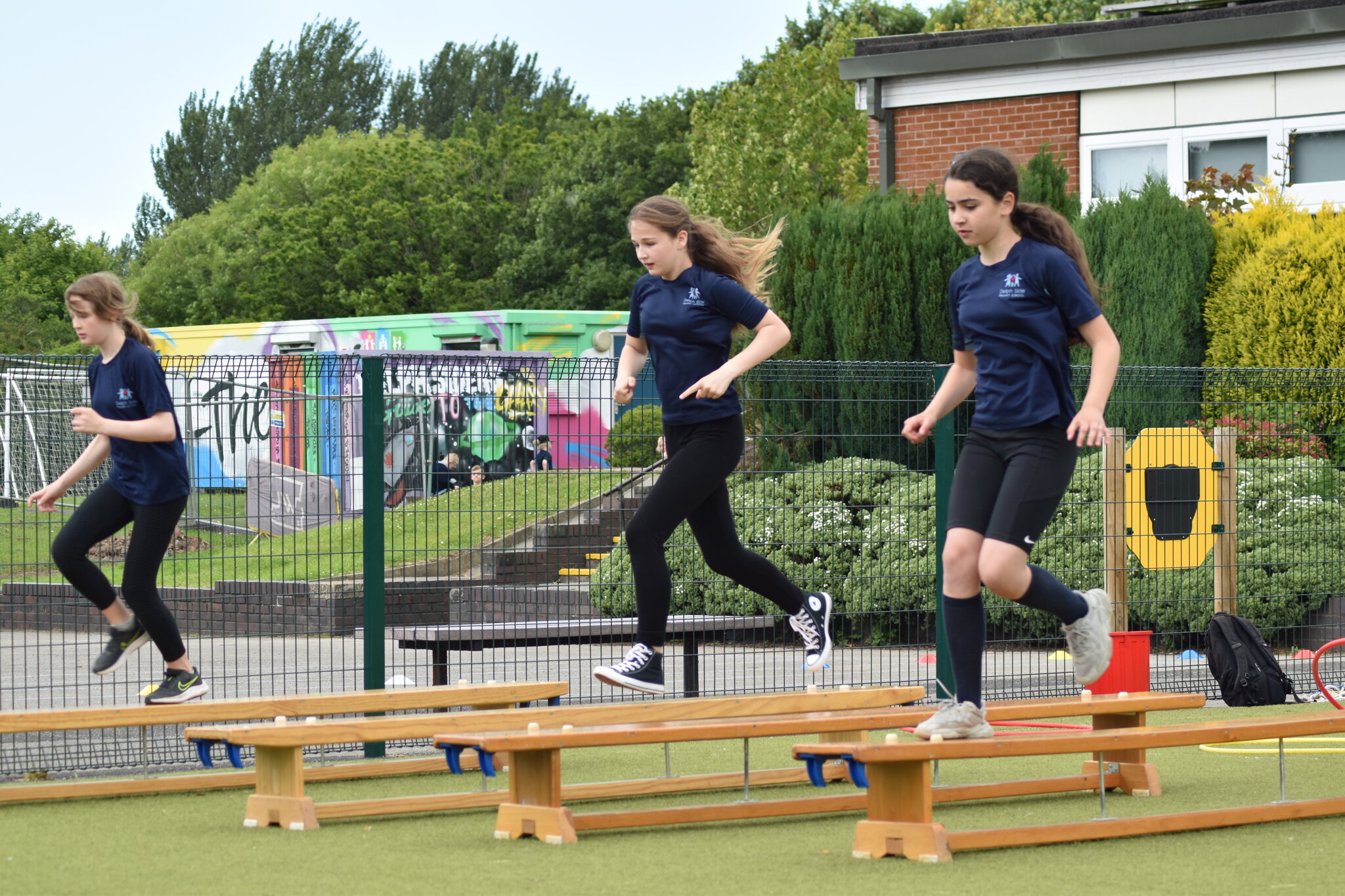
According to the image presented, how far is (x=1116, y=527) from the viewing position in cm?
944

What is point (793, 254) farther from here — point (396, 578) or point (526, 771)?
point (526, 771)

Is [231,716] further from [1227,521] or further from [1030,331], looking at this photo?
[1227,521]

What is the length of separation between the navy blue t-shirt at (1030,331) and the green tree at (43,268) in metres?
43.6

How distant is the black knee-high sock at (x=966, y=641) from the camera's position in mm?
5121

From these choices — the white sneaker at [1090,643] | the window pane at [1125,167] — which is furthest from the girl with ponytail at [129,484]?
the window pane at [1125,167]

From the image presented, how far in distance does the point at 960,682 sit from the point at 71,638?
685 centimetres

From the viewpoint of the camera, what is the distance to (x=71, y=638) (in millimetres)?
9984

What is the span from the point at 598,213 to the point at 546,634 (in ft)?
134

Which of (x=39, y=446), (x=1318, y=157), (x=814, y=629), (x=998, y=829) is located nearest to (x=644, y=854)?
(x=998, y=829)

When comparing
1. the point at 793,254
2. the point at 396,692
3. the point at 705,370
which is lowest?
the point at 396,692

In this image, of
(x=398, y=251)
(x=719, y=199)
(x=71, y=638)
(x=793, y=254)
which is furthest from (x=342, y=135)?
(x=71, y=638)

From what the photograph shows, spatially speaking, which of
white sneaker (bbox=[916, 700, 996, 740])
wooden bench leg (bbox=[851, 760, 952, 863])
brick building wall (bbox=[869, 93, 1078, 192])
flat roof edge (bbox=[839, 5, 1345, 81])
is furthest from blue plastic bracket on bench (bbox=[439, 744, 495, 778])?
flat roof edge (bbox=[839, 5, 1345, 81])

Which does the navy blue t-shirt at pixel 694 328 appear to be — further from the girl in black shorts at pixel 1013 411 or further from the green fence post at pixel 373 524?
the green fence post at pixel 373 524

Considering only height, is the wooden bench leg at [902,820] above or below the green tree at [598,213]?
below
